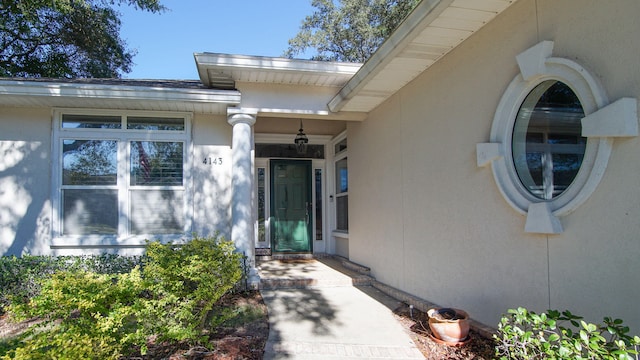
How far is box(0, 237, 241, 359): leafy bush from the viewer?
267 cm

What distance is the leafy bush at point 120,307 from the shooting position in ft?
8.75

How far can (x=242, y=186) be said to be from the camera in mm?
5707

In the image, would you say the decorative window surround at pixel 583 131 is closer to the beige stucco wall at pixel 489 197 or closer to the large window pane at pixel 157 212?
the beige stucco wall at pixel 489 197

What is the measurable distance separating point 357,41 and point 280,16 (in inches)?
187

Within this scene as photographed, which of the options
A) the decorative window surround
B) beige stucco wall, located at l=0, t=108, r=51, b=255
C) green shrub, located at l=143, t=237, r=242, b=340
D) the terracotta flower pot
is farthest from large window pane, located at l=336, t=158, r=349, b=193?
beige stucco wall, located at l=0, t=108, r=51, b=255

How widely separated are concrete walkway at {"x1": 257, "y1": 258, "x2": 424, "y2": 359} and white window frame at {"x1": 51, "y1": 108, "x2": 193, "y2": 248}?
6.30 feet

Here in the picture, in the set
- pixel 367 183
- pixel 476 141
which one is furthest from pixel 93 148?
pixel 476 141

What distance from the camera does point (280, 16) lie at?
548 inches

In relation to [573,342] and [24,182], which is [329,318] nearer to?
[573,342]

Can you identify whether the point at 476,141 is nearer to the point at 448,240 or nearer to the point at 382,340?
the point at 448,240

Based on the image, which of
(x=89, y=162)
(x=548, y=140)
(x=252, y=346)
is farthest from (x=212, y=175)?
(x=548, y=140)

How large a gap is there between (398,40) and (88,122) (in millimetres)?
4825

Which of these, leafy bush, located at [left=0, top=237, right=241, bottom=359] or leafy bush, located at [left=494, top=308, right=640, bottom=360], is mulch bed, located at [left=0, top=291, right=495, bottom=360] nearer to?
leafy bush, located at [left=0, top=237, right=241, bottom=359]

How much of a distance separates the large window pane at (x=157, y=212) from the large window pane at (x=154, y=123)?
1014mm
